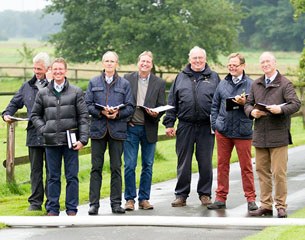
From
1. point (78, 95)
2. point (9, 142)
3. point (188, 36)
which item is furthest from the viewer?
point (188, 36)

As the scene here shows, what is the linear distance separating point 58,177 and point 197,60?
2395 millimetres

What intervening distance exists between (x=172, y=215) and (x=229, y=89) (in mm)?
1729

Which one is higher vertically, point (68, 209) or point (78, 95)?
point (78, 95)

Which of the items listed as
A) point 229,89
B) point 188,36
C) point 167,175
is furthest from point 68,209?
point 188,36

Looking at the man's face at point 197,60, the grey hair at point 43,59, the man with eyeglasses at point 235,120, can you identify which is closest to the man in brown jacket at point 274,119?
the man with eyeglasses at point 235,120

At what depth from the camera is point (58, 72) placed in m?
11.7

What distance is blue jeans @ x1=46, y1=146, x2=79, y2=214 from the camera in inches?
467

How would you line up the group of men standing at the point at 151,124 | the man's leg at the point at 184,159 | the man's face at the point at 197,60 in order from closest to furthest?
1. the group of men standing at the point at 151,124
2. the man's face at the point at 197,60
3. the man's leg at the point at 184,159

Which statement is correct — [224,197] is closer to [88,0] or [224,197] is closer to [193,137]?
[193,137]

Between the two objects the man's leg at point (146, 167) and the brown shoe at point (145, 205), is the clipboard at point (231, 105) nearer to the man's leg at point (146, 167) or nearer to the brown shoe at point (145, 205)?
the man's leg at point (146, 167)

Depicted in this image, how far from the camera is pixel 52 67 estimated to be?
1180 cm

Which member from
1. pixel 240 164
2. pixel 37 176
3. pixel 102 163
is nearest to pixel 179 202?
pixel 240 164

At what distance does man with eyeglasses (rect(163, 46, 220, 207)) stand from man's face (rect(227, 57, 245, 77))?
59 cm

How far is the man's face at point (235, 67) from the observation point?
481 inches
